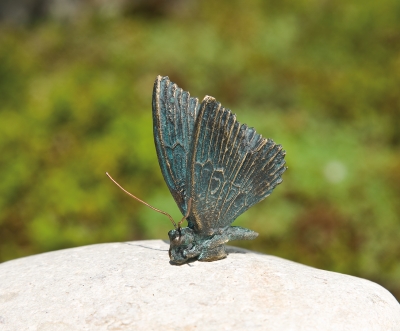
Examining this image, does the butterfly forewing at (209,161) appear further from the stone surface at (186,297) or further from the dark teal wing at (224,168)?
the stone surface at (186,297)

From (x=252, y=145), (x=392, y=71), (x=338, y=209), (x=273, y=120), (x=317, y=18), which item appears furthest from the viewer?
(x=317, y=18)

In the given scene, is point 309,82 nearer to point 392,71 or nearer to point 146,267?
point 392,71

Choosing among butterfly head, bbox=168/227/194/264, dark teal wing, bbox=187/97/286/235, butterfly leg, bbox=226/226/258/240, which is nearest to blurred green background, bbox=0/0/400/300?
butterfly leg, bbox=226/226/258/240

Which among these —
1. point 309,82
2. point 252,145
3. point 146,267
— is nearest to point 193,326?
point 146,267

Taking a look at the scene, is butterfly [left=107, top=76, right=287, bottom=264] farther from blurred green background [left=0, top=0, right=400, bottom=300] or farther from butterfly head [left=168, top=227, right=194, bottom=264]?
A: blurred green background [left=0, top=0, right=400, bottom=300]

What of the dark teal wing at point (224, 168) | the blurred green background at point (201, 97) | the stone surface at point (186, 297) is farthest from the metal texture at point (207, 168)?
the blurred green background at point (201, 97)

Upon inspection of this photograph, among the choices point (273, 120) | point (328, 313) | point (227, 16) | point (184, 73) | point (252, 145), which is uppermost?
point (227, 16)
